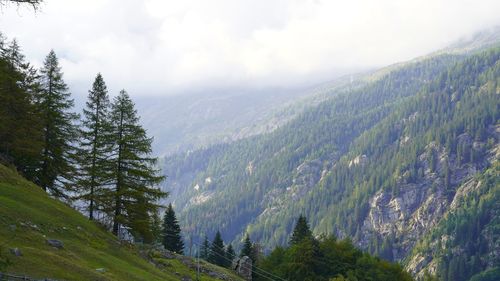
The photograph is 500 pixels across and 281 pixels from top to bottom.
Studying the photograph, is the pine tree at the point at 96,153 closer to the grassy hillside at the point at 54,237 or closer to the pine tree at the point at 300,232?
the grassy hillside at the point at 54,237

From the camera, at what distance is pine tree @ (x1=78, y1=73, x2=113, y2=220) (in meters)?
60.1

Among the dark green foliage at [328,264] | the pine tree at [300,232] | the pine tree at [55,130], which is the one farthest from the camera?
the pine tree at [300,232]

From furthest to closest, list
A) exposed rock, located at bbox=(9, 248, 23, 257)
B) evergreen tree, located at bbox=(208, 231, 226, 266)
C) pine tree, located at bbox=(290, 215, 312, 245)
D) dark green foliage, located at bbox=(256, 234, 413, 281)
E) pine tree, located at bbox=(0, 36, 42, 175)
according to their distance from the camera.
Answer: evergreen tree, located at bbox=(208, 231, 226, 266) → pine tree, located at bbox=(290, 215, 312, 245) → dark green foliage, located at bbox=(256, 234, 413, 281) → pine tree, located at bbox=(0, 36, 42, 175) → exposed rock, located at bbox=(9, 248, 23, 257)

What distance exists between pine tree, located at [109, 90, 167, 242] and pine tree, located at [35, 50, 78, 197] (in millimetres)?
5837

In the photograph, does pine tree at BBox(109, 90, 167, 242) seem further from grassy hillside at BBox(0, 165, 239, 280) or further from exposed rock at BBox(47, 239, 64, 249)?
exposed rock at BBox(47, 239, 64, 249)

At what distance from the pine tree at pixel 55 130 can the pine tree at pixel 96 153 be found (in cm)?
188

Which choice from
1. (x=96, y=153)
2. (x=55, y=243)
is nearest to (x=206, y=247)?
(x=96, y=153)

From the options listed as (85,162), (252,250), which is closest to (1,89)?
(85,162)

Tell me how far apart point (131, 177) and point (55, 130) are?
1070cm

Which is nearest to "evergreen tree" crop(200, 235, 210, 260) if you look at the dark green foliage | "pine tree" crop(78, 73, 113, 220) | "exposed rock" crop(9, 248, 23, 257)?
the dark green foliage

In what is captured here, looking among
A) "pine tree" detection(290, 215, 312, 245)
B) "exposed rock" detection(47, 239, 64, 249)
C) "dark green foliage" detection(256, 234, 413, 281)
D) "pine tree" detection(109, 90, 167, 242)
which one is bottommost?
"dark green foliage" detection(256, 234, 413, 281)

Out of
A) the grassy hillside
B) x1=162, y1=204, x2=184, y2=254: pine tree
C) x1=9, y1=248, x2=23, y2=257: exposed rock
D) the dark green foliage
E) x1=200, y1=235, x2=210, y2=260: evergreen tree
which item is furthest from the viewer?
x1=162, y1=204, x2=184, y2=254: pine tree

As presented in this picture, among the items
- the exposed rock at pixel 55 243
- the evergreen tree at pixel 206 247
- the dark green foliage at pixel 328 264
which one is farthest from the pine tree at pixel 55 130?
the dark green foliage at pixel 328 264

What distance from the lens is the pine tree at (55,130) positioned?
62.7 m
